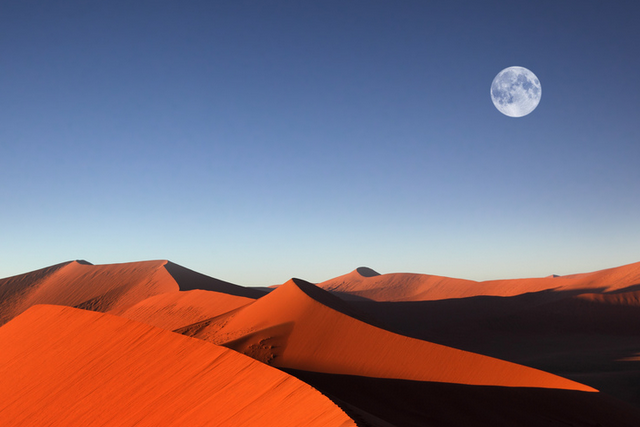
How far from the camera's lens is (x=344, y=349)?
14961 millimetres

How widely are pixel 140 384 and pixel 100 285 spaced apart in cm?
4408

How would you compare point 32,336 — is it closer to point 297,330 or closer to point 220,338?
point 220,338

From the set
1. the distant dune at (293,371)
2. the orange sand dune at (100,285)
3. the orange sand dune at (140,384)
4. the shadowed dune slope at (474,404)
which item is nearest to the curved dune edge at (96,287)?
the orange sand dune at (100,285)

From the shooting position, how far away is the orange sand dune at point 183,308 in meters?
25.6

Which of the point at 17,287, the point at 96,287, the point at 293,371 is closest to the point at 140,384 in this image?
the point at 293,371

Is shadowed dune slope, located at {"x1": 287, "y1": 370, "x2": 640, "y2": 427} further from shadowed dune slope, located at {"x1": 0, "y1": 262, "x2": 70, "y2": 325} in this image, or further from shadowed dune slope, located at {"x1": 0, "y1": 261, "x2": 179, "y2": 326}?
shadowed dune slope, located at {"x1": 0, "y1": 262, "x2": 70, "y2": 325}

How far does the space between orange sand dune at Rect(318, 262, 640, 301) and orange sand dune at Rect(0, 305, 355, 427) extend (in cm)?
4752

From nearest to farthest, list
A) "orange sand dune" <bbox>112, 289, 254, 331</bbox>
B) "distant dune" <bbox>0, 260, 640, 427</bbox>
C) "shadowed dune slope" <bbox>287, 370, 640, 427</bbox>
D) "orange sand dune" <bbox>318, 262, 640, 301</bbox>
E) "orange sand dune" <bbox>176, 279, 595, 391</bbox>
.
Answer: "distant dune" <bbox>0, 260, 640, 427</bbox> < "shadowed dune slope" <bbox>287, 370, 640, 427</bbox> < "orange sand dune" <bbox>176, 279, 595, 391</bbox> < "orange sand dune" <bbox>112, 289, 254, 331</bbox> < "orange sand dune" <bbox>318, 262, 640, 301</bbox>

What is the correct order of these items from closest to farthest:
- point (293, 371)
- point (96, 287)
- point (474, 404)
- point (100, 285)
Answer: point (474, 404) < point (293, 371) < point (96, 287) < point (100, 285)

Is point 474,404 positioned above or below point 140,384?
below

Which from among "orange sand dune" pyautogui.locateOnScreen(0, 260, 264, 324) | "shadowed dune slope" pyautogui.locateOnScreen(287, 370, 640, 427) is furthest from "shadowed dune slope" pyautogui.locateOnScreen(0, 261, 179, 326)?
"shadowed dune slope" pyautogui.locateOnScreen(287, 370, 640, 427)

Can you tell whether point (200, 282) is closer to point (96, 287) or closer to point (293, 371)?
point (96, 287)

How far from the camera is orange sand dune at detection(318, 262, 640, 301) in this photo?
48.4 m

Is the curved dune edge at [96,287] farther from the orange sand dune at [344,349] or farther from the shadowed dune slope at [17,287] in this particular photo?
the orange sand dune at [344,349]
